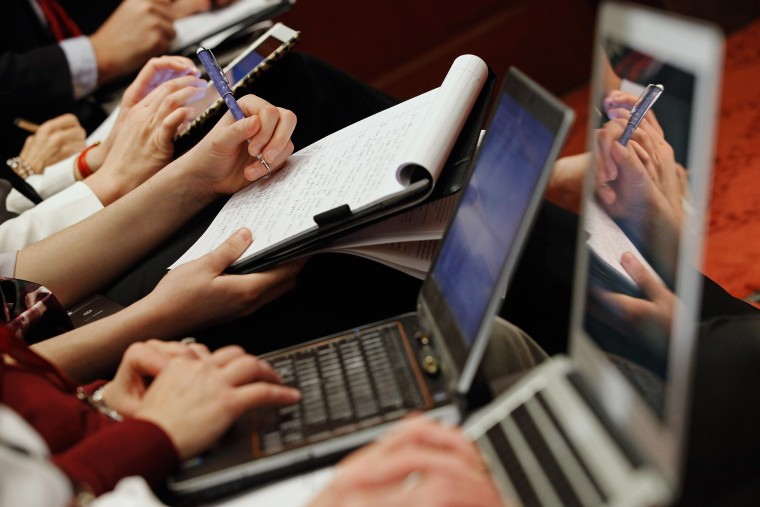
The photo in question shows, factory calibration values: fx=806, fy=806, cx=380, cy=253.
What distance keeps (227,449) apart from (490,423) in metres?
0.22

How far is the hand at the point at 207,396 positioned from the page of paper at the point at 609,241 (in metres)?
0.27

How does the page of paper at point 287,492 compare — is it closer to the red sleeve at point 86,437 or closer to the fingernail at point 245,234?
the red sleeve at point 86,437

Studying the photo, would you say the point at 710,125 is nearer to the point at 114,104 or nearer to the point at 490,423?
the point at 490,423

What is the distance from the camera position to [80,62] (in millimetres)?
1639

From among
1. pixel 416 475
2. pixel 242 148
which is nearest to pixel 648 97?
pixel 416 475

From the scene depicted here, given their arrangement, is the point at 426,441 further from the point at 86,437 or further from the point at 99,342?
the point at 99,342

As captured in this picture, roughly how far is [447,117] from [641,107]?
0.78 feet

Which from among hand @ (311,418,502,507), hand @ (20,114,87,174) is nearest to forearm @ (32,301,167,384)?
hand @ (311,418,502,507)

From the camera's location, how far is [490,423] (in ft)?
1.90

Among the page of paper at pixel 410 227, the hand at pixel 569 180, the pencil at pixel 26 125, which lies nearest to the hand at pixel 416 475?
the page of paper at pixel 410 227

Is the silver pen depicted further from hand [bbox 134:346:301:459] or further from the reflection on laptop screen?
hand [bbox 134:346:301:459]

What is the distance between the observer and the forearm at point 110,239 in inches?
41.7

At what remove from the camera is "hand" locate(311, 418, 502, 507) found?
471 millimetres

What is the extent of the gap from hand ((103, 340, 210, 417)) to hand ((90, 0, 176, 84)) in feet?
3.48
